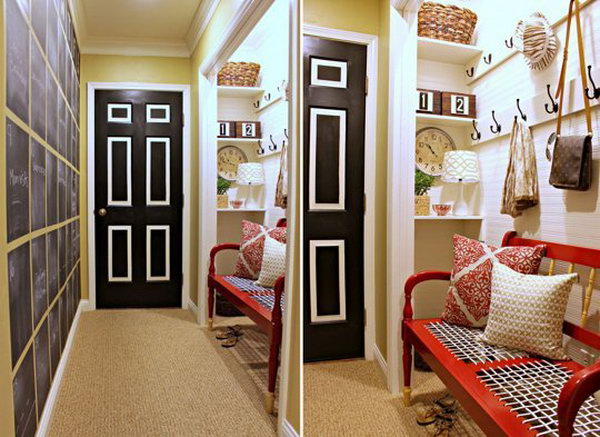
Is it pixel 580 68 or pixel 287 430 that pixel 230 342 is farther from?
pixel 580 68

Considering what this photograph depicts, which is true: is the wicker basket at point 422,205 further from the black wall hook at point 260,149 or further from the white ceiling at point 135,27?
the white ceiling at point 135,27

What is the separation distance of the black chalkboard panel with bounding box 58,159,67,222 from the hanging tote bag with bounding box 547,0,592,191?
6.11ft

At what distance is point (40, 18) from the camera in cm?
137

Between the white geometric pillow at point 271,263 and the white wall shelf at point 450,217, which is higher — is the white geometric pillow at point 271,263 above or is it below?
below

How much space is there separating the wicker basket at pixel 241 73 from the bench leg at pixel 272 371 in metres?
0.75

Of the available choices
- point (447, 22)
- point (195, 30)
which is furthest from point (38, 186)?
point (447, 22)

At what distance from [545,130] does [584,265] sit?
0.55 meters

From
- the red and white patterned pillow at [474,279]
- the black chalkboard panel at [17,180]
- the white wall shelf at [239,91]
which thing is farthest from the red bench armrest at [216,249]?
the red and white patterned pillow at [474,279]

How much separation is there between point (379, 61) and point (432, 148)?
120 centimetres

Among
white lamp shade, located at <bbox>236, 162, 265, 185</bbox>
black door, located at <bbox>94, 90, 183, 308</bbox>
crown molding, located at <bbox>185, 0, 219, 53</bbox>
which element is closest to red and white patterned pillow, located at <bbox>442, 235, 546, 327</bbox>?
white lamp shade, located at <bbox>236, 162, 265, 185</bbox>

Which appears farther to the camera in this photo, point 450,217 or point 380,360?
point 450,217

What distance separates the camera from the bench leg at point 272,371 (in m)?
1.28

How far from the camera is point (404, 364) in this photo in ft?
4.01

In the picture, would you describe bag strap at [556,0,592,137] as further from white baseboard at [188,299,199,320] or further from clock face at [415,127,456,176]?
white baseboard at [188,299,199,320]
